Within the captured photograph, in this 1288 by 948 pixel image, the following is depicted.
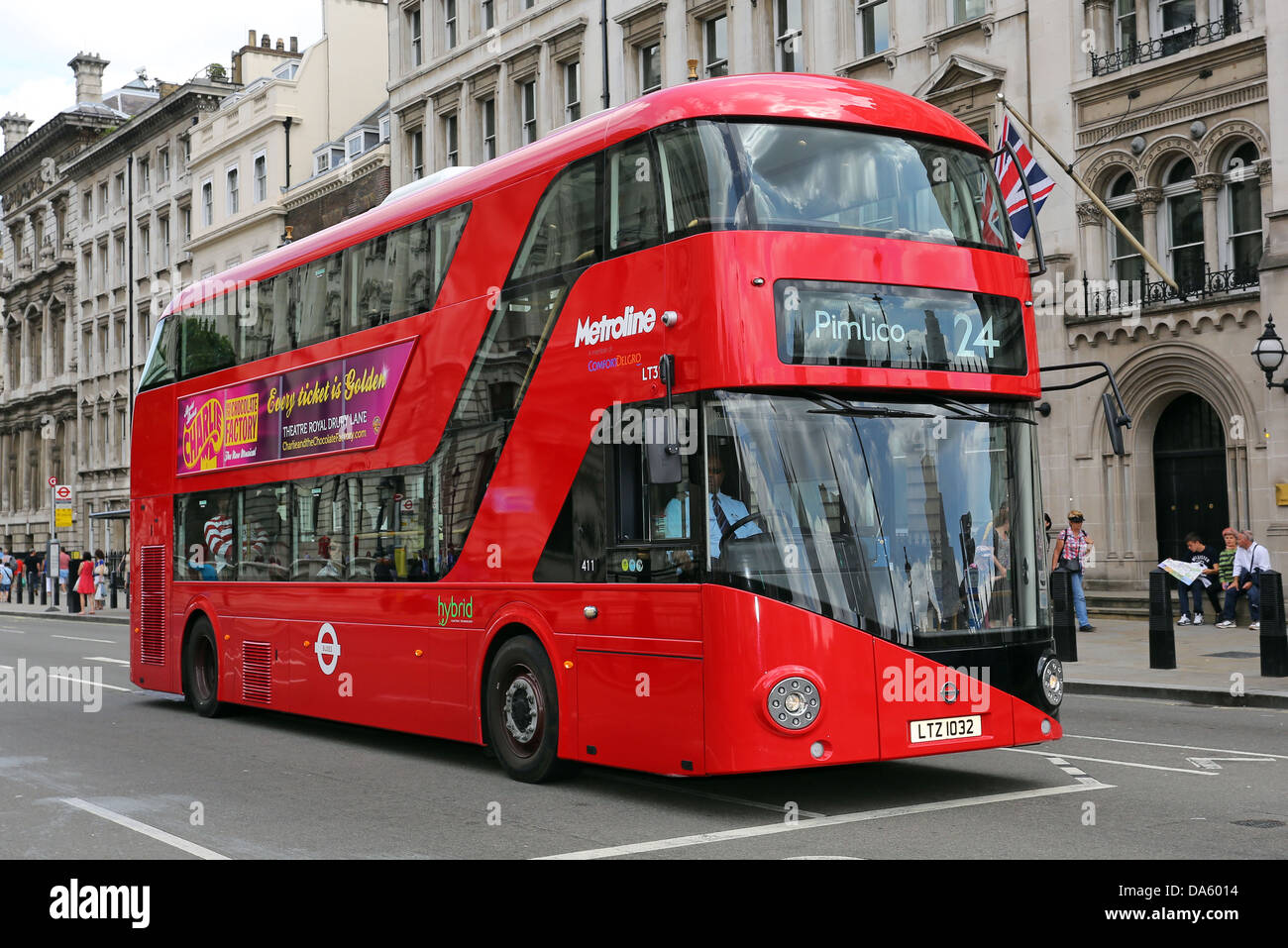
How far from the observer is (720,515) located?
866 cm

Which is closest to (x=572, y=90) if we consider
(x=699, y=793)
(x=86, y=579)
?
(x=86, y=579)

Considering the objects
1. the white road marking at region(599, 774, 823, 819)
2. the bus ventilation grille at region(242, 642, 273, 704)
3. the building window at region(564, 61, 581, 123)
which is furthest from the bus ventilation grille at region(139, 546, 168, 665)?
the building window at region(564, 61, 581, 123)

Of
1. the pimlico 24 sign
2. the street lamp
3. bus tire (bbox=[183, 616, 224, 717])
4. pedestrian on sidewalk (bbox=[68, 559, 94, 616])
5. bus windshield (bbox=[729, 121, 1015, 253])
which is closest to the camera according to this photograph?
bus windshield (bbox=[729, 121, 1015, 253])

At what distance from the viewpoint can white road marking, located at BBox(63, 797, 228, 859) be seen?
8016 millimetres

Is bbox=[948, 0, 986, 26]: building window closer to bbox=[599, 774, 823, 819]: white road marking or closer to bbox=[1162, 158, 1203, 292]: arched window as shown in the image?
bbox=[1162, 158, 1203, 292]: arched window

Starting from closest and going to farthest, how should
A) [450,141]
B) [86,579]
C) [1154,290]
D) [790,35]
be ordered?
[1154,290]
[790,35]
[450,141]
[86,579]

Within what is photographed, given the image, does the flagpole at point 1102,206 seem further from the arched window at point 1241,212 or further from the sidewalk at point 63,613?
the sidewalk at point 63,613

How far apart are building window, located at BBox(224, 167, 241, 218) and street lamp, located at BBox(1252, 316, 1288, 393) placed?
131 feet

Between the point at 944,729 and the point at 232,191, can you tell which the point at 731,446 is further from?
the point at 232,191

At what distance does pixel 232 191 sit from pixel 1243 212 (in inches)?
1542

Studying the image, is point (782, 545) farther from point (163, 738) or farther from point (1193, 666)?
point (1193, 666)

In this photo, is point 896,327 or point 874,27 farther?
point 874,27

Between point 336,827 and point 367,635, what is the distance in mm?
3762

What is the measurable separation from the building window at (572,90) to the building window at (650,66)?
2424 millimetres
